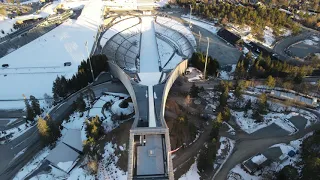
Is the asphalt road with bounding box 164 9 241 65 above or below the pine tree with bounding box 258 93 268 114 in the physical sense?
above

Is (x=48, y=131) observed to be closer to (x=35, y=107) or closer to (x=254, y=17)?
(x=35, y=107)

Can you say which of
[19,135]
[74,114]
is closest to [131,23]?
[74,114]

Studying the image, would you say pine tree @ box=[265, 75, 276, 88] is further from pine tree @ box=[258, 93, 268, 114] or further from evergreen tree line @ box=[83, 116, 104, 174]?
evergreen tree line @ box=[83, 116, 104, 174]

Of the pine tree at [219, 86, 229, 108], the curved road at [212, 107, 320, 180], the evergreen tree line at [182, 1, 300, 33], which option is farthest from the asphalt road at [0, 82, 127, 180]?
the evergreen tree line at [182, 1, 300, 33]

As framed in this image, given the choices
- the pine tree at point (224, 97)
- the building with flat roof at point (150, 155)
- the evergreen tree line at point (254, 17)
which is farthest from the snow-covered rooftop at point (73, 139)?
the evergreen tree line at point (254, 17)

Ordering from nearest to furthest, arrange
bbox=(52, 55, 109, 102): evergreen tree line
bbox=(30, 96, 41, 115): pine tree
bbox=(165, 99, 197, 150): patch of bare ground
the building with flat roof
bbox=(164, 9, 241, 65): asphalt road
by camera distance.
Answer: the building with flat roof
bbox=(165, 99, 197, 150): patch of bare ground
bbox=(30, 96, 41, 115): pine tree
bbox=(52, 55, 109, 102): evergreen tree line
bbox=(164, 9, 241, 65): asphalt road

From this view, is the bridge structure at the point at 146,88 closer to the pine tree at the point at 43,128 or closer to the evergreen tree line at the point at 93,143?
the evergreen tree line at the point at 93,143
